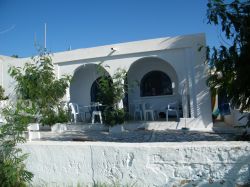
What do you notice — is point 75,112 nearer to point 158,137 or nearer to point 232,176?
point 158,137

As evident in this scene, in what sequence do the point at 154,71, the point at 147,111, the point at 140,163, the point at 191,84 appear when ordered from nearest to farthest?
the point at 140,163, the point at 191,84, the point at 147,111, the point at 154,71

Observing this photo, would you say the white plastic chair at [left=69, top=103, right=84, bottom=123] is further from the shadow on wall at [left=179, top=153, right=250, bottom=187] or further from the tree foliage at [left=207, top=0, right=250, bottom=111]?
the shadow on wall at [left=179, top=153, right=250, bottom=187]

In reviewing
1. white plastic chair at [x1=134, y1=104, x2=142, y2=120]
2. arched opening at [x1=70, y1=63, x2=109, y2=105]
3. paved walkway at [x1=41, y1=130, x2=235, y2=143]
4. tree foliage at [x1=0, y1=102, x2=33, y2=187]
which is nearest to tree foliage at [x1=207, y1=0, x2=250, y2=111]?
paved walkway at [x1=41, y1=130, x2=235, y2=143]

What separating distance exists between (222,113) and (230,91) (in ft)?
26.4

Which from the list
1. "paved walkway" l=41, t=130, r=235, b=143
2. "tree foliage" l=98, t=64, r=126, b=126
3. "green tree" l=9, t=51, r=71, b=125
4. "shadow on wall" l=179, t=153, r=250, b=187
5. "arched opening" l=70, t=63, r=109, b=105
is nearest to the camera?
"shadow on wall" l=179, t=153, r=250, b=187

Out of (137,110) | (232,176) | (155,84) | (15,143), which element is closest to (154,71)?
(155,84)

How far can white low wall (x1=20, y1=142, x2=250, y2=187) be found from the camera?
356 centimetres

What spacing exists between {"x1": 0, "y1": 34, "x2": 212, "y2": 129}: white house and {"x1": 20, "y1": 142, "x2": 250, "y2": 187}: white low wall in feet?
25.1

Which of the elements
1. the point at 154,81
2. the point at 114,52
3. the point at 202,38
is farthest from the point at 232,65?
the point at 154,81

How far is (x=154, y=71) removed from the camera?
14367 millimetres

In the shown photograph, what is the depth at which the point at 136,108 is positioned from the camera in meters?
13.9

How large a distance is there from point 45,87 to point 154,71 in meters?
5.45

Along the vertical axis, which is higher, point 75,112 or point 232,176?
point 75,112

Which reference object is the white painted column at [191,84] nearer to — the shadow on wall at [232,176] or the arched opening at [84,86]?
the arched opening at [84,86]
